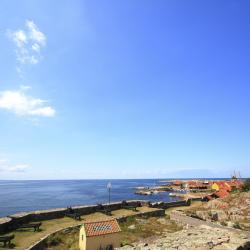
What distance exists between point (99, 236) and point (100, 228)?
0.70 meters

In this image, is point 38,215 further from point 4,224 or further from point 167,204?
point 167,204

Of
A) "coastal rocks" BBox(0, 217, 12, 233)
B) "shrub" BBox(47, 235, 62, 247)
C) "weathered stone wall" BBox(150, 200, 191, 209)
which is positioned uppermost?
"weathered stone wall" BBox(150, 200, 191, 209)

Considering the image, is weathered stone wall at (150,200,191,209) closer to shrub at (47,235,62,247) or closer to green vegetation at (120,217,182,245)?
green vegetation at (120,217,182,245)

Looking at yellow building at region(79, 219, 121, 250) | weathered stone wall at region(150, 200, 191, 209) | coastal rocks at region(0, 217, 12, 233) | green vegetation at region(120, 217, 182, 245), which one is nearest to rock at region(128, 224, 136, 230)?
green vegetation at region(120, 217, 182, 245)

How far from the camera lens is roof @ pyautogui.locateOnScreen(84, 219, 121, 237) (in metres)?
19.1

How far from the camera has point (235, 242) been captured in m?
11.1

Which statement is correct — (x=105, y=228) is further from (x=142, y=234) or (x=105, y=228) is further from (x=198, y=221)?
(x=198, y=221)

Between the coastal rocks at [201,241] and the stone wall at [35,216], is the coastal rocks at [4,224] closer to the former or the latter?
the stone wall at [35,216]

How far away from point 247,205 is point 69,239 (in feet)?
74.4

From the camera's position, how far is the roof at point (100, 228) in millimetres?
19109

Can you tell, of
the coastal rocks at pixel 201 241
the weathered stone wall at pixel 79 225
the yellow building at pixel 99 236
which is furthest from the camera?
the weathered stone wall at pixel 79 225

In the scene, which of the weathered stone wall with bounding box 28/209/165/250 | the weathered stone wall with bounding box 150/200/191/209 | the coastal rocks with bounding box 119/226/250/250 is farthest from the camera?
the weathered stone wall with bounding box 150/200/191/209

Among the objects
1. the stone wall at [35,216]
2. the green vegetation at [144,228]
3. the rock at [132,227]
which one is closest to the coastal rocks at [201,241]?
the green vegetation at [144,228]

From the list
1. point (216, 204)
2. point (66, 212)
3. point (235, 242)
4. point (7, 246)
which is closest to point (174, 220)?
point (216, 204)
